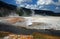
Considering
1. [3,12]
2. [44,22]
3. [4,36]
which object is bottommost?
[4,36]

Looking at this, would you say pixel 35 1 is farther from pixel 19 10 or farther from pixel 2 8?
pixel 2 8

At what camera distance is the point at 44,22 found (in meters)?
1.90

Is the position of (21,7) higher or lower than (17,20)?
higher

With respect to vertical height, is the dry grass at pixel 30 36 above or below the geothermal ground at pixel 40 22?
below

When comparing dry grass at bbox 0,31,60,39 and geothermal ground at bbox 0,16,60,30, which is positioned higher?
geothermal ground at bbox 0,16,60,30

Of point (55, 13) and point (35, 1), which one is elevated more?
point (35, 1)

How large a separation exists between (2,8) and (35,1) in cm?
42

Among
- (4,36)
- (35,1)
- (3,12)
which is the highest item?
(35,1)

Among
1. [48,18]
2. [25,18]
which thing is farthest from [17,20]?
[48,18]

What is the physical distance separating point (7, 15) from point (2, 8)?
4.3 inches

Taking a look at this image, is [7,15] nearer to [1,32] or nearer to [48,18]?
[1,32]

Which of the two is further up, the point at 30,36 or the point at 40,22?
the point at 40,22

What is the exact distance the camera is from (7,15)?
6.41ft

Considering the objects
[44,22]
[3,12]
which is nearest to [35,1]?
[44,22]
